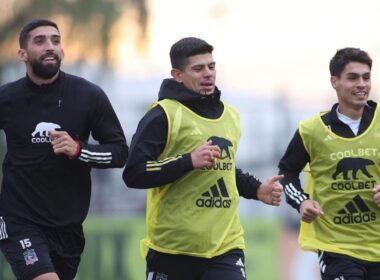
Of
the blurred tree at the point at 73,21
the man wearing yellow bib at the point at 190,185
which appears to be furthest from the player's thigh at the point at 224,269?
the blurred tree at the point at 73,21

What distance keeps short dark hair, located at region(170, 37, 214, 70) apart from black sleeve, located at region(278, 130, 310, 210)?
3.28ft

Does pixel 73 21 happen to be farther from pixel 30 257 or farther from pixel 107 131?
pixel 30 257

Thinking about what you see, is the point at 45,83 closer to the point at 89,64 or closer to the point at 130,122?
the point at 130,122

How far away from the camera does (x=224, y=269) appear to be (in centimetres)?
812

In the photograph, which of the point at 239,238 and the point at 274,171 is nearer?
the point at 239,238

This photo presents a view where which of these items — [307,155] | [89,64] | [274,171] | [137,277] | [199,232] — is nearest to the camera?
[199,232]

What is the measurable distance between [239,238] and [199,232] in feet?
1.09

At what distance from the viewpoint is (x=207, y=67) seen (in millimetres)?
8391

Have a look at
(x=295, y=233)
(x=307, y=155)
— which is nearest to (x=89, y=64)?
(x=295, y=233)

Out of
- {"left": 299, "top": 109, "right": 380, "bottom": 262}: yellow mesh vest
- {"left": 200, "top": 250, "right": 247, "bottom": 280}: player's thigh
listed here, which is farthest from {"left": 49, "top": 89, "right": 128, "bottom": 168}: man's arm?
{"left": 299, "top": 109, "right": 380, "bottom": 262}: yellow mesh vest

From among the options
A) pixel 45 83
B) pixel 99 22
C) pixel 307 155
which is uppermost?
pixel 99 22

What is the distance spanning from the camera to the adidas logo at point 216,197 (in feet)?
26.7

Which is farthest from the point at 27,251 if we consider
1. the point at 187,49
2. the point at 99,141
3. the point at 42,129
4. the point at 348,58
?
the point at 348,58

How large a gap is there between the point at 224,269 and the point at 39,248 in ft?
4.08
